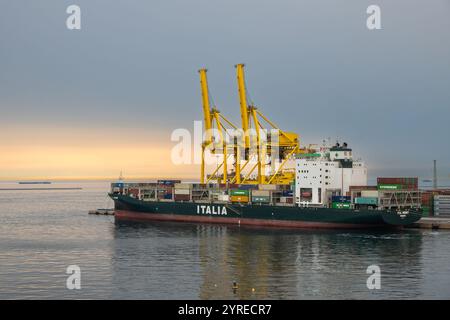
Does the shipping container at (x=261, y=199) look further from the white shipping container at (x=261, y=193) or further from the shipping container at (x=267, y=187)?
the shipping container at (x=267, y=187)

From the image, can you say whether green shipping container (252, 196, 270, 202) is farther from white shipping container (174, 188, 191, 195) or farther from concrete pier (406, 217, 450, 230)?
concrete pier (406, 217, 450, 230)

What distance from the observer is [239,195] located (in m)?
75.0

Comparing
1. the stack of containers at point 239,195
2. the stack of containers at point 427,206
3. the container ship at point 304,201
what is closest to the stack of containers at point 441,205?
the stack of containers at point 427,206

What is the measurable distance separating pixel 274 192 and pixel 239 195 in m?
4.81

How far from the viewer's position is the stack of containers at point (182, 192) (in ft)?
262

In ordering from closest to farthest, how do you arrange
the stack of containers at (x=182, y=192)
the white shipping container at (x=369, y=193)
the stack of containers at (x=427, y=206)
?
1. the white shipping container at (x=369, y=193)
2. the stack of containers at (x=427, y=206)
3. the stack of containers at (x=182, y=192)

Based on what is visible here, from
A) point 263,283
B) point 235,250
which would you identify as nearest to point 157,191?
point 235,250

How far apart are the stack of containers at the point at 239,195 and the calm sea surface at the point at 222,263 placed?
8248 millimetres

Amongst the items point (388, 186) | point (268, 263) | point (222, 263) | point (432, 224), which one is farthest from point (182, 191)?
point (268, 263)

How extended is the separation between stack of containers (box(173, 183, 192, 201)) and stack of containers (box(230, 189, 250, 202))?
705 centimetres

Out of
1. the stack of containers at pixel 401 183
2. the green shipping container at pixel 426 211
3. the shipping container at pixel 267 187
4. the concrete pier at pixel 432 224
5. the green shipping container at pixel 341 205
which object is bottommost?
the concrete pier at pixel 432 224

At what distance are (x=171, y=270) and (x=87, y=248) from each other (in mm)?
14704

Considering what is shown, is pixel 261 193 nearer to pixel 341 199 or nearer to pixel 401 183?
pixel 341 199
